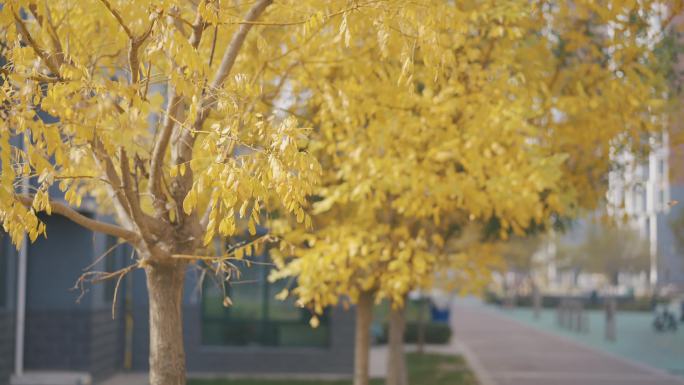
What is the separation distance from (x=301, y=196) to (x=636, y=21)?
6599 mm

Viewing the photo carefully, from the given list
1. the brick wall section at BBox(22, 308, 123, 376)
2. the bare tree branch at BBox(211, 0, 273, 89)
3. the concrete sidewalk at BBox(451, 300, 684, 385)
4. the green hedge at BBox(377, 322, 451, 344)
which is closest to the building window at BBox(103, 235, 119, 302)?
the brick wall section at BBox(22, 308, 123, 376)

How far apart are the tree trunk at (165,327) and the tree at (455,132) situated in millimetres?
2374

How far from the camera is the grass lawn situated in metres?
16.3

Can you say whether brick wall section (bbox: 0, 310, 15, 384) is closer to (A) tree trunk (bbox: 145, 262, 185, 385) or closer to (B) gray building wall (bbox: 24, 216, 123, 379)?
(B) gray building wall (bbox: 24, 216, 123, 379)

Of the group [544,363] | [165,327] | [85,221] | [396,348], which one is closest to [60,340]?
[396,348]

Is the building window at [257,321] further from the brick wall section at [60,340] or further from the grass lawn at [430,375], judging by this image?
the brick wall section at [60,340]

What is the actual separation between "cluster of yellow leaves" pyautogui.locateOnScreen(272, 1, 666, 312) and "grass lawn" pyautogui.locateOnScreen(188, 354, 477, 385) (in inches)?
253

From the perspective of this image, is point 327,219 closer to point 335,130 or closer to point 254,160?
point 335,130

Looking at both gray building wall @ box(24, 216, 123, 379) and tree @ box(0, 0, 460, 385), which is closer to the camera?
tree @ box(0, 0, 460, 385)

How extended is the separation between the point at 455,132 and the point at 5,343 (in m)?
7.75

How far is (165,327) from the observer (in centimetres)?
627

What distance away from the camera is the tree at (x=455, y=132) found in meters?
8.45

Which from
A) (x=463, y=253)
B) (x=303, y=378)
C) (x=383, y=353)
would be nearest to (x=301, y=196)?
(x=463, y=253)

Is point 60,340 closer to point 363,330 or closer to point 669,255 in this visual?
point 363,330
